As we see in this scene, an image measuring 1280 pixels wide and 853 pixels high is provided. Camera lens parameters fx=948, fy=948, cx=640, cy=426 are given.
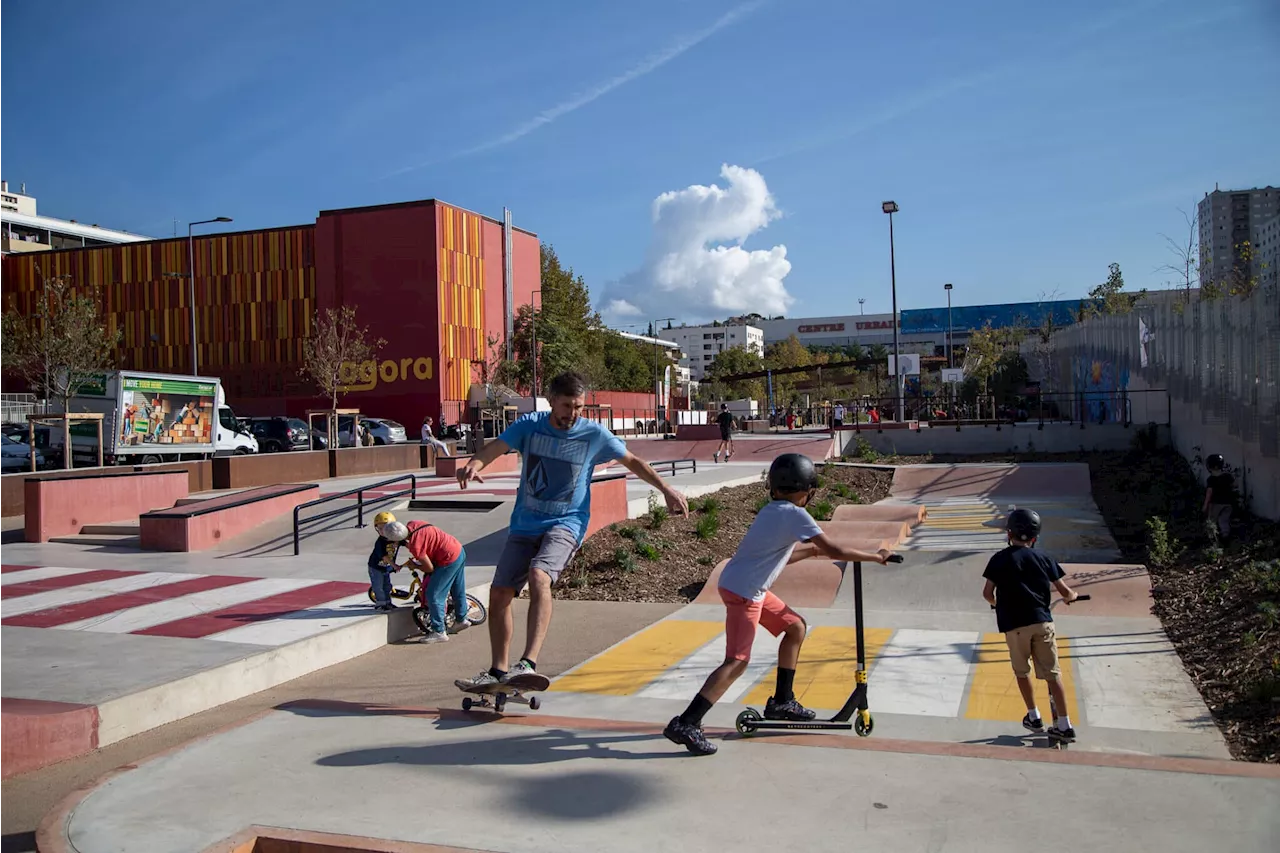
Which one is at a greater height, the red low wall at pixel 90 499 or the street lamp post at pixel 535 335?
the street lamp post at pixel 535 335

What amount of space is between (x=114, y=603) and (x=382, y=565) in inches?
107

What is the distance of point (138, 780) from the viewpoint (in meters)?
4.48

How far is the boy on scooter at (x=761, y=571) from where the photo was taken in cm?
465

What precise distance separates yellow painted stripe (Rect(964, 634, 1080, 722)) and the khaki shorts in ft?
0.78

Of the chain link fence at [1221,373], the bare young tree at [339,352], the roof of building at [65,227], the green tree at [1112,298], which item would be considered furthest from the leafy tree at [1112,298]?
the roof of building at [65,227]

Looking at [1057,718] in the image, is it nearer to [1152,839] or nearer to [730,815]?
[1152,839]

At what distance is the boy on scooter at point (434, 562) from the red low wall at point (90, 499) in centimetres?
820

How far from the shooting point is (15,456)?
24609mm

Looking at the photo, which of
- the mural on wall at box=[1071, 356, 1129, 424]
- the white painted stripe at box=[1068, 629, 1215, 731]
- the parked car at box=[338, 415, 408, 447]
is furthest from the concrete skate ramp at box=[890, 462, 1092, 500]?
the parked car at box=[338, 415, 408, 447]

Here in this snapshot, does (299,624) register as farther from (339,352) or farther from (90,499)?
(339,352)

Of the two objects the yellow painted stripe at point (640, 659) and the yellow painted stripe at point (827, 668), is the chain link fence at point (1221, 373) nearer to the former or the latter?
the yellow painted stripe at point (827, 668)

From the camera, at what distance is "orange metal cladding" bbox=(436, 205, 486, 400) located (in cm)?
5175

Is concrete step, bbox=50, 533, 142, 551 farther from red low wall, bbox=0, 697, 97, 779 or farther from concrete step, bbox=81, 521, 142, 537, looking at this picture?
red low wall, bbox=0, 697, 97, 779

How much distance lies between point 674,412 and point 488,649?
179 ft
